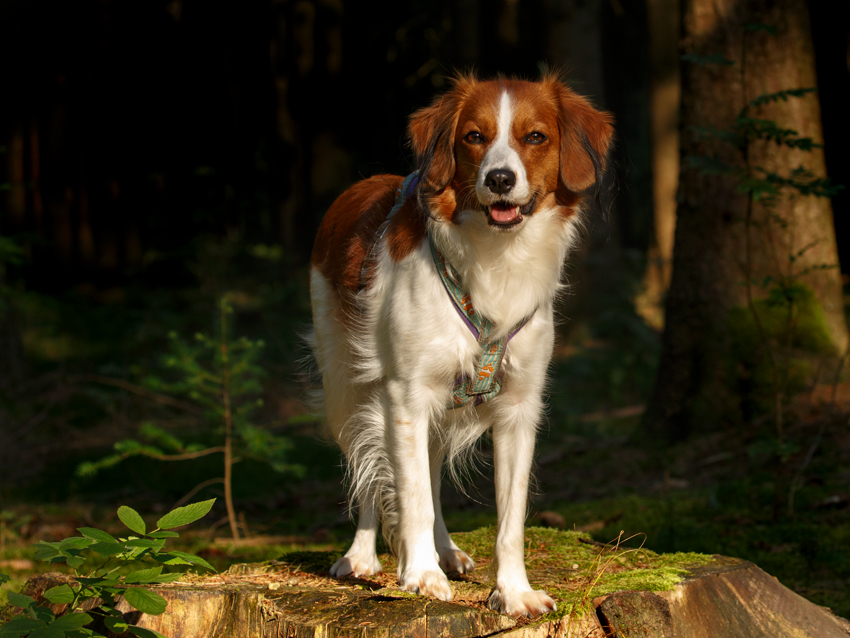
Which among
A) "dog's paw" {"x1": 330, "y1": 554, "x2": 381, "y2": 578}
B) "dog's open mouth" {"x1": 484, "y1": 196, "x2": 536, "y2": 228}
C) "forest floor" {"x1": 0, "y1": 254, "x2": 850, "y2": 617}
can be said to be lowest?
"forest floor" {"x1": 0, "y1": 254, "x2": 850, "y2": 617}

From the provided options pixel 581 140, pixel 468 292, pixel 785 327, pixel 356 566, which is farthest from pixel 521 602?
pixel 785 327

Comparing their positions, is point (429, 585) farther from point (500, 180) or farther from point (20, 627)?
point (500, 180)

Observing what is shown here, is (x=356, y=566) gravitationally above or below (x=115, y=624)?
below

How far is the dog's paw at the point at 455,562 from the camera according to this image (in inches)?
132

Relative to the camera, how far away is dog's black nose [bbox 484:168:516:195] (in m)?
2.83

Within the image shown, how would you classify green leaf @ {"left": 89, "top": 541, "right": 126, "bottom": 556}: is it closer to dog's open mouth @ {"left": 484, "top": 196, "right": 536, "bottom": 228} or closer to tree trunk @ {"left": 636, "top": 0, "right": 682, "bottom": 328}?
dog's open mouth @ {"left": 484, "top": 196, "right": 536, "bottom": 228}

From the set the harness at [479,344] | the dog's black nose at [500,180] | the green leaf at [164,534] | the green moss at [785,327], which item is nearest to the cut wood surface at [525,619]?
the green leaf at [164,534]

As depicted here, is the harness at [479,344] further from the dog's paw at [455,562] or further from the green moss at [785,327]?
the green moss at [785,327]

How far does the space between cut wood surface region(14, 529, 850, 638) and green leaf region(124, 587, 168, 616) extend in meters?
0.40

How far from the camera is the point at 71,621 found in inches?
87.0

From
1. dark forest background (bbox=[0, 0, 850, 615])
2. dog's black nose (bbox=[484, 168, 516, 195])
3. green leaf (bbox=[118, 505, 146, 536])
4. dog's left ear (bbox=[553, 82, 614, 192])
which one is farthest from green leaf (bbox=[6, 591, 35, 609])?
dog's left ear (bbox=[553, 82, 614, 192])

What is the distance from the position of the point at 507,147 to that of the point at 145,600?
6.46ft

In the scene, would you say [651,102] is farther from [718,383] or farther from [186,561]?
[186,561]

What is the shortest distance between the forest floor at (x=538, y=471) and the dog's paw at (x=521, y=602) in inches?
32.5
